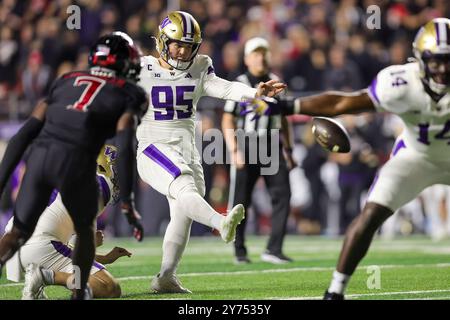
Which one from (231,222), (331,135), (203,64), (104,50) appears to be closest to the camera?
(104,50)

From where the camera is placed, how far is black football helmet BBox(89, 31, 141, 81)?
19.5 ft

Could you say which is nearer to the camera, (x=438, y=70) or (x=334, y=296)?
(x=438, y=70)

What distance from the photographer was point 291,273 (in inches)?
346

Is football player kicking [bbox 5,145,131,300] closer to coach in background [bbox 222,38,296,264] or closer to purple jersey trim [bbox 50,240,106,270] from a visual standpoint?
purple jersey trim [bbox 50,240,106,270]

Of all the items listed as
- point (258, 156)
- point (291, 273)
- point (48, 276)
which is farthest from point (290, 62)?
point (48, 276)

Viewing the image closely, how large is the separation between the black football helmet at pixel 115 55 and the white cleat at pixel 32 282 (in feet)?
4.29

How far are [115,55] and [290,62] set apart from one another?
9244 millimetres

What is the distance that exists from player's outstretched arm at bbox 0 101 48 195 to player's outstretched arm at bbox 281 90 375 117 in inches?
52.3

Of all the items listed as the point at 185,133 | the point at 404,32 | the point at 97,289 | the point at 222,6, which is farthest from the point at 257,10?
the point at 97,289

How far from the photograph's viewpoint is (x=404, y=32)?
1592 cm

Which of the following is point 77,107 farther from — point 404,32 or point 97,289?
point 404,32

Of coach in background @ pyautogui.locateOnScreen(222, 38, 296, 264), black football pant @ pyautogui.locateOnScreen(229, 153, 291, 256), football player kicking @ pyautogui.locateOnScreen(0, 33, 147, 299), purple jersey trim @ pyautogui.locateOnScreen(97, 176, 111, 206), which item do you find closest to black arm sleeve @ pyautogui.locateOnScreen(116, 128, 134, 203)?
football player kicking @ pyautogui.locateOnScreen(0, 33, 147, 299)

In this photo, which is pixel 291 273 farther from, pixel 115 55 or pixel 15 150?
pixel 15 150
